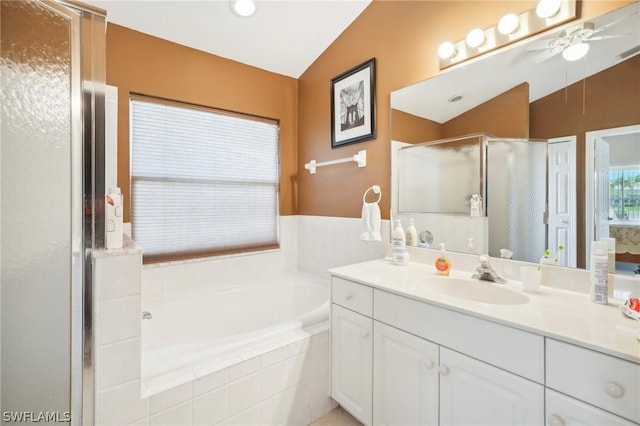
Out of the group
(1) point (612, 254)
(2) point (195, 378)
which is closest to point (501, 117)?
(1) point (612, 254)

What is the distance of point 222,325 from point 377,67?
223cm

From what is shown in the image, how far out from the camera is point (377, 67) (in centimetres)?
203

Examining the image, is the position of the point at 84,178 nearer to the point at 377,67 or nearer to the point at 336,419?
the point at 336,419

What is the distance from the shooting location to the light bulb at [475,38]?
146 cm

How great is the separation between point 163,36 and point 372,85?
5.11 feet

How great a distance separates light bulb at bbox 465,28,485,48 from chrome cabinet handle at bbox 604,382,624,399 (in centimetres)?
152

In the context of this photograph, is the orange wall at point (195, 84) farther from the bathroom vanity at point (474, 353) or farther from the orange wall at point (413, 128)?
the bathroom vanity at point (474, 353)

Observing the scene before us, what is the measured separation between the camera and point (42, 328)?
2.87 ft

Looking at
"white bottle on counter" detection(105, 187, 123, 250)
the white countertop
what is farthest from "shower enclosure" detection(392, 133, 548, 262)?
"white bottle on counter" detection(105, 187, 123, 250)

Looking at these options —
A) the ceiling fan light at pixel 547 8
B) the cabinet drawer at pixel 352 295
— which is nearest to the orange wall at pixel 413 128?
the ceiling fan light at pixel 547 8

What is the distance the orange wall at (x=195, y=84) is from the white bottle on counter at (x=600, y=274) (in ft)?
7.05

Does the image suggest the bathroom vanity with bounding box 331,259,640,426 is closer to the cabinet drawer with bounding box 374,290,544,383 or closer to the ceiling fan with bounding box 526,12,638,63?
the cabinet drawer with bounding box 374,290,544,383

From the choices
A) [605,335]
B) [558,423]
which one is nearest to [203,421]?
[558,423]

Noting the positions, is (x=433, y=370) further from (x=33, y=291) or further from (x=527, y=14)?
(x=527, y=14)
